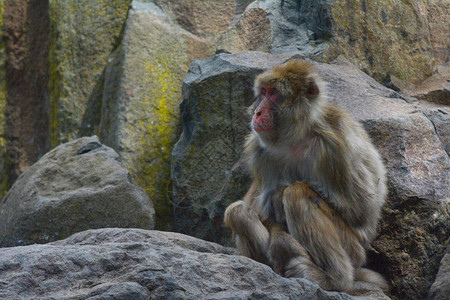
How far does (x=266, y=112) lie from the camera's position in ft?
15.6

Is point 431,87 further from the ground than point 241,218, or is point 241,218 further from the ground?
point 431,87

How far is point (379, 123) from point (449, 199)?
35.1 inches

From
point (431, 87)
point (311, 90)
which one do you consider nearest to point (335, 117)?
point (311, 90)

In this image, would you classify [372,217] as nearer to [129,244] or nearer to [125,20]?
[129,244]

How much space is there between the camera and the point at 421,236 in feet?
16.5

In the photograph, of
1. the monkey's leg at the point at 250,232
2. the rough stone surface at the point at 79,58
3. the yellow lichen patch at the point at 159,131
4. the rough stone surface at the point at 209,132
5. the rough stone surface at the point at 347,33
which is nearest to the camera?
the monkey's leg at the point at 250,232

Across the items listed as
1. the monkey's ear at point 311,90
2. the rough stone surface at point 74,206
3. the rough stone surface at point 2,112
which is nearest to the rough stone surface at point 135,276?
the monkey's ear at point 311,90

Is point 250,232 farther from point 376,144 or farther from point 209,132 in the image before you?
point 209,132

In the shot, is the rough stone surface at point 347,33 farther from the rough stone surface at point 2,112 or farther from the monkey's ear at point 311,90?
the rough stone surface at point 2,112

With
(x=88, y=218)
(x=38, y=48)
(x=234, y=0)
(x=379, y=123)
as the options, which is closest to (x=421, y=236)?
(x=379, y=123)

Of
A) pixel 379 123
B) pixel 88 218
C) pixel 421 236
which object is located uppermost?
pixel 379 123

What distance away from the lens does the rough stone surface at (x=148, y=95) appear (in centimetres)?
742

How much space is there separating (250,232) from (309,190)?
52 cm

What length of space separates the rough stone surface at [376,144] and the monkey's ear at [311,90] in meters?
0.98
